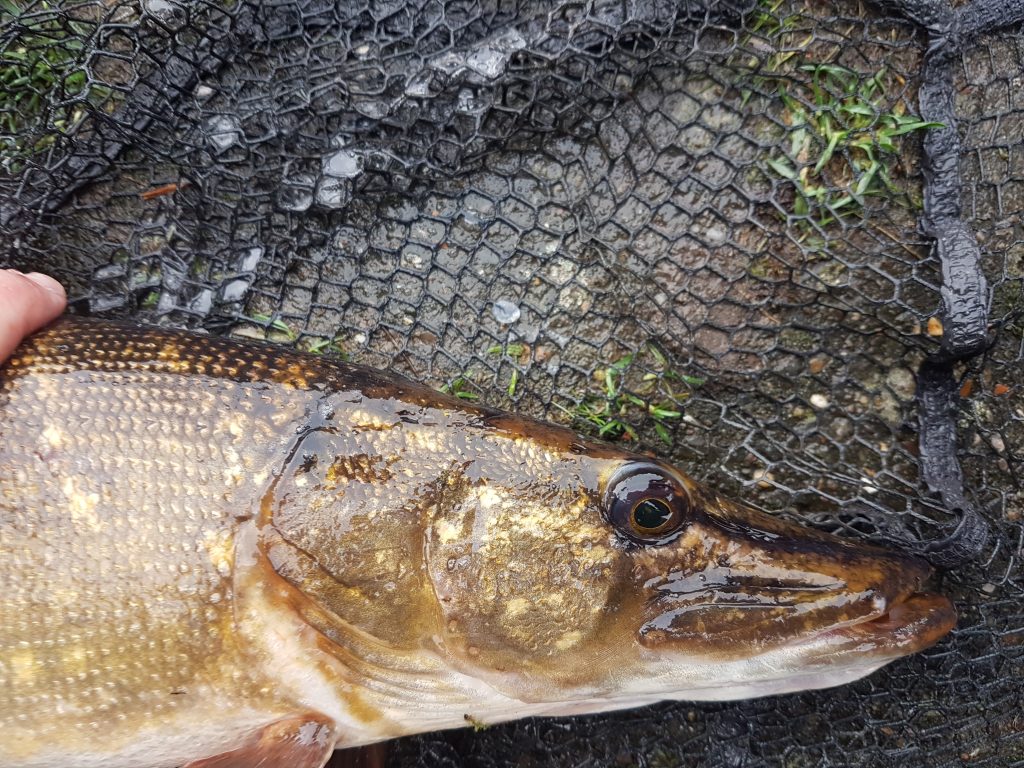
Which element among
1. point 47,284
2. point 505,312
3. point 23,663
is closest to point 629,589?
point 505,312

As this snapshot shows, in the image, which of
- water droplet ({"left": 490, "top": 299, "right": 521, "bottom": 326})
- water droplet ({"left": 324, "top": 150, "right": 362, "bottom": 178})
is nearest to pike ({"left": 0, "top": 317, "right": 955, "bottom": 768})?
water droplet ({"left": 490, "top": 299, "right": 521, "bottom": 326})

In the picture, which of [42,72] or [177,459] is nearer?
[177,459]

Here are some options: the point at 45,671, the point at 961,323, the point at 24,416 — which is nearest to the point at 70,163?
the point at 24,416

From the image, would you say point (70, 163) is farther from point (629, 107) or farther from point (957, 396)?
point (957, 396)

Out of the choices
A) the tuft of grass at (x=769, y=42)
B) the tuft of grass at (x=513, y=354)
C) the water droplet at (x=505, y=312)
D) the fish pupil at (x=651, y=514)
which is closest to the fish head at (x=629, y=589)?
the fish pupil at (x=651, y=514)

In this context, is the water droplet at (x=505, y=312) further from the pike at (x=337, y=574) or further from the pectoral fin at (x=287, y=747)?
the pectoral fin at (x=287, y=747)

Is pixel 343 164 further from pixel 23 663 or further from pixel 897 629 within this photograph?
pixel 897 629

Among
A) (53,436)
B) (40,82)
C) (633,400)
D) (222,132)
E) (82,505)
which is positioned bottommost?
(633,400)
